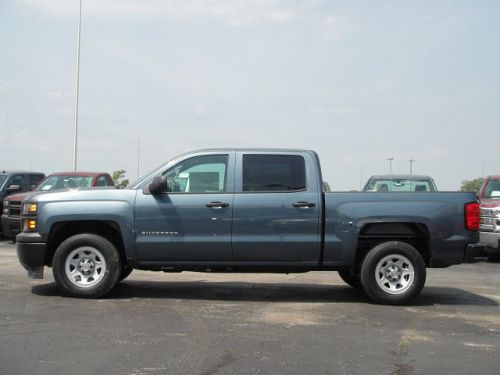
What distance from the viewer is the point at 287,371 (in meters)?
5.03

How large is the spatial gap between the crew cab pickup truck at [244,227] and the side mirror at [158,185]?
12 millimetres

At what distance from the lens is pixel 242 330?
253 inches

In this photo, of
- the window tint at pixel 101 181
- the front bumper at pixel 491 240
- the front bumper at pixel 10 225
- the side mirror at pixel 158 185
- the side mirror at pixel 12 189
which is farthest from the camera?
the side mirror at pixel 12 189

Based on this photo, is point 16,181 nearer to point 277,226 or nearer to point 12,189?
point 12,189

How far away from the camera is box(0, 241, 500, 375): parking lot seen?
205 inches

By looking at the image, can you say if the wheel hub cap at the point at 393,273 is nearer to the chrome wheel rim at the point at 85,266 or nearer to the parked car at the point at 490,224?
the chrome wheel rim at the point at 85,266

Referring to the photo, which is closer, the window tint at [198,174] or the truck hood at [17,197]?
the window tint at [198,174]

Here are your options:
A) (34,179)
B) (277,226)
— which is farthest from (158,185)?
(34,179)

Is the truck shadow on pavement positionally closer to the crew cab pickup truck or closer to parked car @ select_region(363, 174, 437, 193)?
the crew cab pickup truck

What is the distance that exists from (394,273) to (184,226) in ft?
8.82

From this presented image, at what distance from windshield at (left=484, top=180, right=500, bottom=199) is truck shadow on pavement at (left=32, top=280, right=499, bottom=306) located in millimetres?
5776

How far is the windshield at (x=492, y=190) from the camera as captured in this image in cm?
1474

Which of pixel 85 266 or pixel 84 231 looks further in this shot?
pixel 84 231

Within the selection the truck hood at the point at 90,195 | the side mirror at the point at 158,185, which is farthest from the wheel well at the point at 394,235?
the truck hood at the point at 90,195
